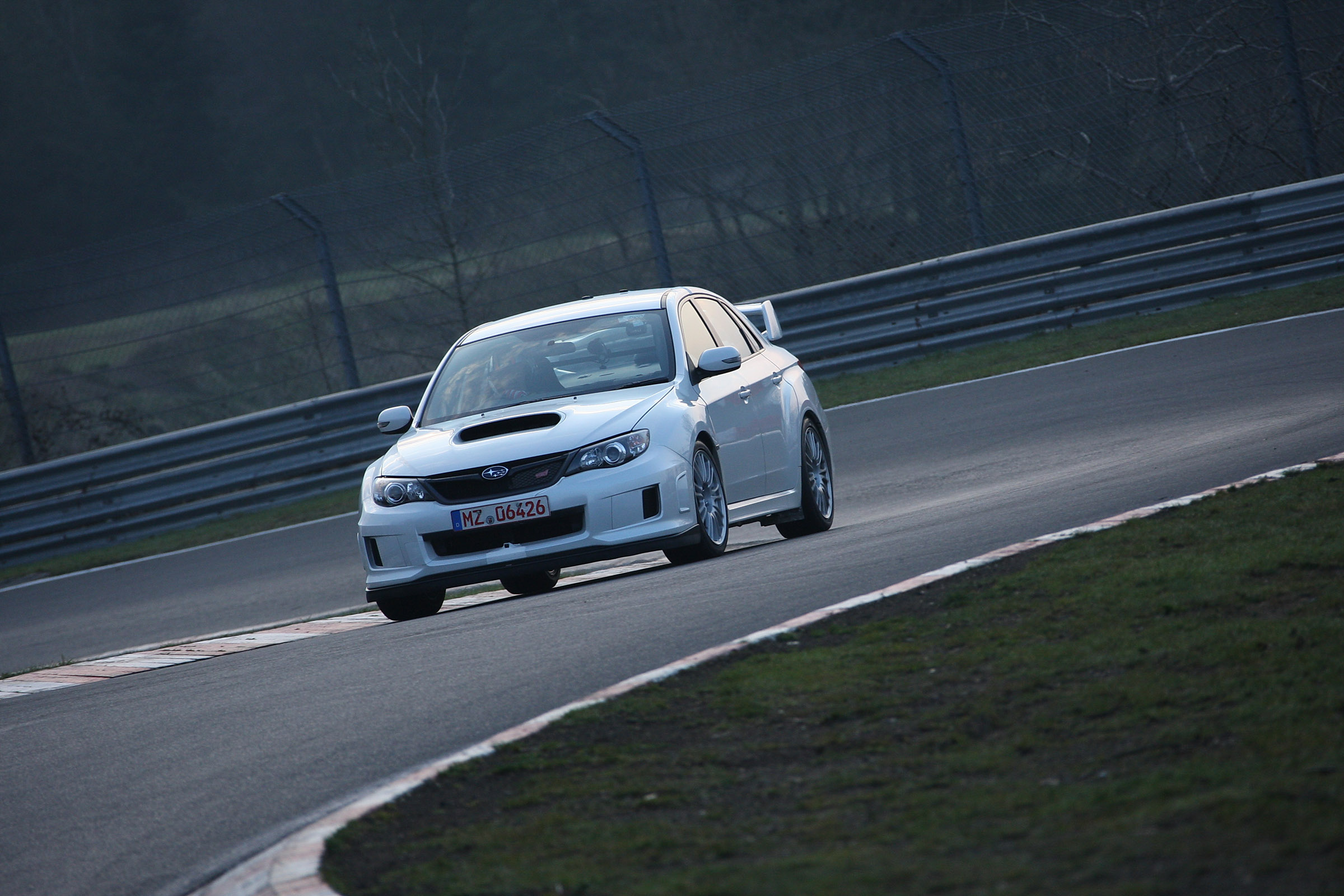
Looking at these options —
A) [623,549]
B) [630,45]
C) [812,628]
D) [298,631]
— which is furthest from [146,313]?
[630,45]

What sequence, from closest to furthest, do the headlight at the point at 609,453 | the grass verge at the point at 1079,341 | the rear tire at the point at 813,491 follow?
the headlight at the point at 609,453 → the rear tire at the point at 813,491 → the grass verge at the point at 1079,341

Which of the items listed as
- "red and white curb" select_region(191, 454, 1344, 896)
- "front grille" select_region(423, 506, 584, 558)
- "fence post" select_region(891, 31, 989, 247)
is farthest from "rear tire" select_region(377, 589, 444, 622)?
"fence post" select_region(891, 31, 989, 247)

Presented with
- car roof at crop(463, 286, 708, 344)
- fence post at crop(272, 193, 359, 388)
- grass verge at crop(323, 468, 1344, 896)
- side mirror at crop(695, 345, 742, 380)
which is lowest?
grass verge at crop(323, 468, 1344, 896)

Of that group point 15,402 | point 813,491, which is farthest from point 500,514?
point 15,402

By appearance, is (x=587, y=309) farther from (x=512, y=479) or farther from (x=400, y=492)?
(x=400, y=492)

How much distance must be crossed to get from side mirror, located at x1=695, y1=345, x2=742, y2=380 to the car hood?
242 millimetres

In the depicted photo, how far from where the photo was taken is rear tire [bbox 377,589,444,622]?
9219 millimetres

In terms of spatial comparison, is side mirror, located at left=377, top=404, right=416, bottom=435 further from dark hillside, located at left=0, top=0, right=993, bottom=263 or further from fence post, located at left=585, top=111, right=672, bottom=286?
dark hillside, located at left=0, top=0, right=993, bottom=263

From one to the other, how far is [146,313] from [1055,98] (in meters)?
10.1

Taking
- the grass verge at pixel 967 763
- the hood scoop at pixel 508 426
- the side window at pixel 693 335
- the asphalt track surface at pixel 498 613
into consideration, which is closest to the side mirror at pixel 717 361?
the side window at pixel 693 335

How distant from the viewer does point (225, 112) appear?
44.2 metres

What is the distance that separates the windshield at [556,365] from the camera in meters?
9.69

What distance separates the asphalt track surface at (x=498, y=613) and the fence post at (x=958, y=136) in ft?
11.2

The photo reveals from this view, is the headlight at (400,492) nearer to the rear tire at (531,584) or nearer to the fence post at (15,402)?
the rear tire at (531,584)
